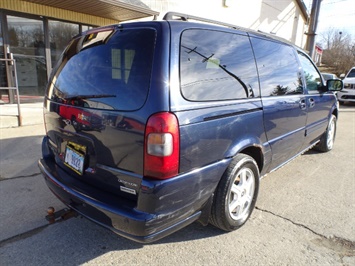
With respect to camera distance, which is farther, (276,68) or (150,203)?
(276,68)

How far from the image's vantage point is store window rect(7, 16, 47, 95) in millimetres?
7797

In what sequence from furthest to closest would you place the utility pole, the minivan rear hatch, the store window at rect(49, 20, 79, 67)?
the utility pole → the store window at rect(49, 20, 79, 67) → the minivan rear hatch

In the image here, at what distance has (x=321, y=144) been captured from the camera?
17.1 ft

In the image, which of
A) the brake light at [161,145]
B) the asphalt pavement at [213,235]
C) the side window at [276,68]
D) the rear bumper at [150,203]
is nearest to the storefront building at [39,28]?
the asphalt pavement at [213,235]

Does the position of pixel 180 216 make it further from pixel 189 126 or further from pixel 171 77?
pixel 171 77

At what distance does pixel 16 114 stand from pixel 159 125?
20.7ft

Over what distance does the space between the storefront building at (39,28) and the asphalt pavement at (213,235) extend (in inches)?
213

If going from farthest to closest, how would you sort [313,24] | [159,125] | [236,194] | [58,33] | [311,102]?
[313,24], [58,33], [311,102], [236,194], [159,125]

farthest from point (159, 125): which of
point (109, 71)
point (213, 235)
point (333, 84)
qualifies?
point (333, 84)

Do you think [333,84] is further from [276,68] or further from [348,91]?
[348,91]

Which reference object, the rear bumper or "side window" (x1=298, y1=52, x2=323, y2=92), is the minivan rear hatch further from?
"side window" (x1=298, y1=52, x2=323, y2=92)

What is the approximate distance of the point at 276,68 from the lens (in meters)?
3.20

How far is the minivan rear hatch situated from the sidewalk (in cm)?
473

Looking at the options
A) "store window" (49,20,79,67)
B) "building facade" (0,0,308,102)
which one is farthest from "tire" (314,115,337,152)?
"store window" (49,20,79,67)
